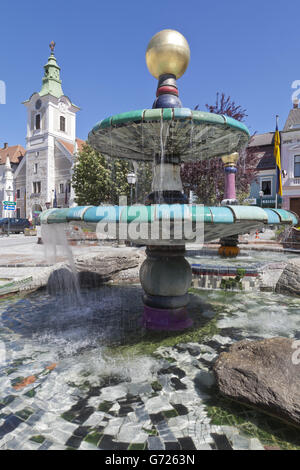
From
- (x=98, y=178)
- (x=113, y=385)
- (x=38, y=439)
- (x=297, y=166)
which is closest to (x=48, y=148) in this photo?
(x=98, y=178)

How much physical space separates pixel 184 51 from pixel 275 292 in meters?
5.10

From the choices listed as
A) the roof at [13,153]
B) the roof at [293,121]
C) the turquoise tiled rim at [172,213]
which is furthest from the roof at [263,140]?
the roof at [13,153]

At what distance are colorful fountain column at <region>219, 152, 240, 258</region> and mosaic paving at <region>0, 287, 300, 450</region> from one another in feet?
16.7

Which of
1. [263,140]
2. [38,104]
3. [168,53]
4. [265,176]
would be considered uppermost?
[38,104]

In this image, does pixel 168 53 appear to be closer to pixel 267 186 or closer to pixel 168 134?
pixel 168 134

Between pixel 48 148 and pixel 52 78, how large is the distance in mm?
12032

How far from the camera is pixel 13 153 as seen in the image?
168 ft

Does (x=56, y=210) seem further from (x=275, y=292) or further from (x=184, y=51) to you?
(x=275, y=292)

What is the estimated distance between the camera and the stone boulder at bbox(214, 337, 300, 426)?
6.86ft

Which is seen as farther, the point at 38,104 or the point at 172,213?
the point at 38,104

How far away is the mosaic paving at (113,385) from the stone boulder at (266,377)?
0.41 ft

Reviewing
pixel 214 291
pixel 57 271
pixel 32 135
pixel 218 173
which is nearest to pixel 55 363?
pixel 57 271

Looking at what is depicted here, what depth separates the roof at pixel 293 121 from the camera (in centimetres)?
2674

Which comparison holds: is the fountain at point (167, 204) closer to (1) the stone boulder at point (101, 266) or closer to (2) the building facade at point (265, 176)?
(1) the stone boulder at point (101, 266)
